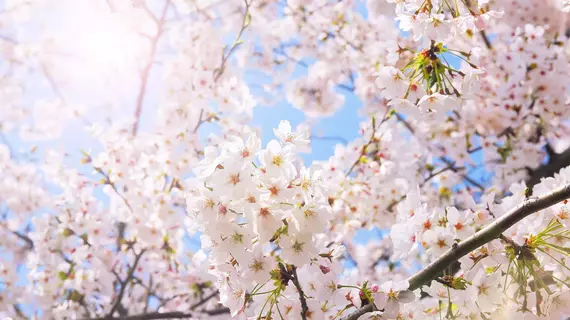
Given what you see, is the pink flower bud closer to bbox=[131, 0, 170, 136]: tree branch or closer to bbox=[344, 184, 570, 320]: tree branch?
bbox=[344, 184, 570, 320]: tree branch

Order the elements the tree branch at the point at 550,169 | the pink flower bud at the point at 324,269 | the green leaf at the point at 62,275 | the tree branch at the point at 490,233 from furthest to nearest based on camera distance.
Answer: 1. the tree branch at the point at 550,169
2. the green leaf at the point at 62,275
3. the pink flower bud at the point at 324,269
4. the tree branch at the point at 490,233

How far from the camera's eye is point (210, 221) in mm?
1675

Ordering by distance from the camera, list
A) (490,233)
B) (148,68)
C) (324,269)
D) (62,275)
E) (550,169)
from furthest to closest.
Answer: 1. (148,68)
2. (550,169)
3. (62,275)
4. (324,269)
5. (490,233)

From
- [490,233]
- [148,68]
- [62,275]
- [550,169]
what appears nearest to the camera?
[490,233]

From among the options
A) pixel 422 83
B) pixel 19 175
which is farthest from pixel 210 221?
pixel 19 175

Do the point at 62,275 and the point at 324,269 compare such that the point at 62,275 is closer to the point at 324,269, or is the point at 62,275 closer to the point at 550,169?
the point at 324,269

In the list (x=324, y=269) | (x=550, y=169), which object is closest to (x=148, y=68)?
(x=324, y=269)

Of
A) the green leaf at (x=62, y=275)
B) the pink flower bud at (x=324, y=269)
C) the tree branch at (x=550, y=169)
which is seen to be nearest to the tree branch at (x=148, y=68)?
the green leaf at (x=62, y=275)

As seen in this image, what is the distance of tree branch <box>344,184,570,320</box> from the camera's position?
1.48m

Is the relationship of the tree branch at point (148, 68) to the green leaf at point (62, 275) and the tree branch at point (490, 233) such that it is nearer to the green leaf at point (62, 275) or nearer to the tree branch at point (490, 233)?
the green leaf at point (62, 275)

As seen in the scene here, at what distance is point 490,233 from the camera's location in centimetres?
Result: 159

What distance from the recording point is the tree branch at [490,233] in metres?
1.48

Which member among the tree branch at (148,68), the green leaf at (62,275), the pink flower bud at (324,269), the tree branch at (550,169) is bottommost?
the pink flower bud at (324,269)

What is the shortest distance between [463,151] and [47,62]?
6.84 m
